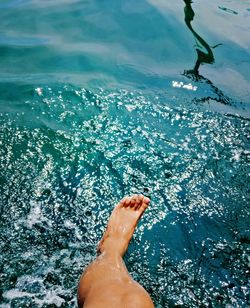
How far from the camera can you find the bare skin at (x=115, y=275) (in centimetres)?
205

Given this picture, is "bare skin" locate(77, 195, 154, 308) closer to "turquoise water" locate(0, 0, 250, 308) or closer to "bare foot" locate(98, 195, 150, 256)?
"bare foot" locate(98, 195, 150, 256)

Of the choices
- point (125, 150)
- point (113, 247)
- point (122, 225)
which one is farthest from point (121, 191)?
point (113, 247)

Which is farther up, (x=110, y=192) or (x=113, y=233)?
(x=113, y=233)

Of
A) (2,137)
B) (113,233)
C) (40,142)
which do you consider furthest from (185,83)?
(113,233)

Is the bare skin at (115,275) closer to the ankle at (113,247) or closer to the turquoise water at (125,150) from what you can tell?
the ankle at (113,247)

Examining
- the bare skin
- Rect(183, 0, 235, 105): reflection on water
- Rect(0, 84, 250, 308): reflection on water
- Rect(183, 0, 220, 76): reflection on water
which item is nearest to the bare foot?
the bare skin

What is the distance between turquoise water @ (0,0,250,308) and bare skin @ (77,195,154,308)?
1.07 feet

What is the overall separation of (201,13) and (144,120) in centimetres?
453

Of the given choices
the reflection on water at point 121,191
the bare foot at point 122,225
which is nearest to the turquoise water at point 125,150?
the reflection on water at point 121,191

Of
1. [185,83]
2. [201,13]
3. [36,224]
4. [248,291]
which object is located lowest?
[36,224]

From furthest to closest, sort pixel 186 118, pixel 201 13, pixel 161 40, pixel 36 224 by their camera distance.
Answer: pixel 201 13
pixel 161 40
pixel 186 118
pixel 36 224

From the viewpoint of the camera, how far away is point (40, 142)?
169 inches

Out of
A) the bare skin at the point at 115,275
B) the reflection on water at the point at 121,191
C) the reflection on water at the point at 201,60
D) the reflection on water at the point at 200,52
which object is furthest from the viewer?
the reflection on water at the point at 200,52

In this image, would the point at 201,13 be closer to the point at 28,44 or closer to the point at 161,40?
the point at 161,40
